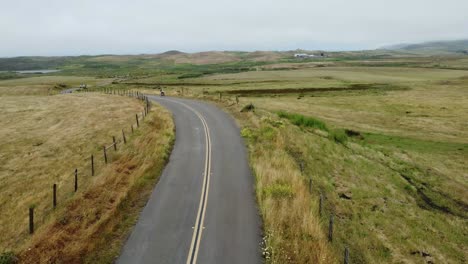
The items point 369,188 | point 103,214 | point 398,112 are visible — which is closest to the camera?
point 103,214

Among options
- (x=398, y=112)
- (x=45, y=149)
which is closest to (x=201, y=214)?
(x=45, y=149)

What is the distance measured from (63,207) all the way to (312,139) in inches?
988

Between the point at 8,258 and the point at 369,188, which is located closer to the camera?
the point at 8,258

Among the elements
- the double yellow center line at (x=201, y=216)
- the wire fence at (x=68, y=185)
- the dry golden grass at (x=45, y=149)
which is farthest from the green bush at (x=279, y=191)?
the dry golden grass at (x=45, y=149)

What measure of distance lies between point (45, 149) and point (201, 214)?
23.1m

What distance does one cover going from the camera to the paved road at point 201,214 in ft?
44.9

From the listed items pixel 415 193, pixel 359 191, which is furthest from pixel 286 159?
pixel 415 193

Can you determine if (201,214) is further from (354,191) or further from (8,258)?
(354,191)

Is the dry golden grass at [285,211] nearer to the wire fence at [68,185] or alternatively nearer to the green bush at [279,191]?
the green bush at [279,191]

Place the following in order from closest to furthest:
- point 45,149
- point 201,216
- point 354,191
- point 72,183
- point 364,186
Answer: point 201,216
point 72,183
point 354,191
point 364,186
point 45,149

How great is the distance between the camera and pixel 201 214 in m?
17.0

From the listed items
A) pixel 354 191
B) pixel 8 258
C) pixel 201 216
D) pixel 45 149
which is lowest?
pixel 354 191

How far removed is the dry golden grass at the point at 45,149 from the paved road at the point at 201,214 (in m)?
5.73

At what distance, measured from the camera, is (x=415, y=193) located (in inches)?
1044
